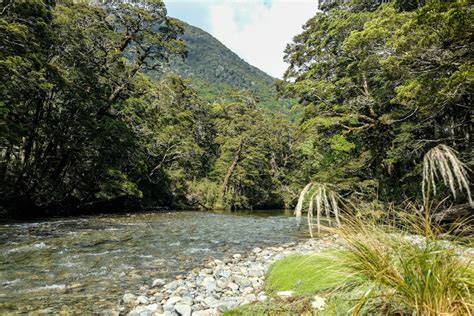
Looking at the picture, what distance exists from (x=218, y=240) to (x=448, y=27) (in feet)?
28.5

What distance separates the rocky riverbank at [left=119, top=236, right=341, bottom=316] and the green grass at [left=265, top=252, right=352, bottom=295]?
0.21 metres

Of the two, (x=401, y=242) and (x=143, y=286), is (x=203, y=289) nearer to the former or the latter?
(x=143, y=286)

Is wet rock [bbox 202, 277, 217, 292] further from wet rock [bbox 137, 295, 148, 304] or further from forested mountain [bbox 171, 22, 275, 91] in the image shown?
forested mountain [bbox 171, 22, 275, 91]

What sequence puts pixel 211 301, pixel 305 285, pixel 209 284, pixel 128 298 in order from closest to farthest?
pixel 305 285 → pixel 211 301 → pixel 128 298 → pixel 209 284

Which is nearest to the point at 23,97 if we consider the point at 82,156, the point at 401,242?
the point at 82,156

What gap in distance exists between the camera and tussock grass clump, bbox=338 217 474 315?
2301mm

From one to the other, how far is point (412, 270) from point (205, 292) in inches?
158

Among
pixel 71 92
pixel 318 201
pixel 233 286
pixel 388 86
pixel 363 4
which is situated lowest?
pixel 233 286

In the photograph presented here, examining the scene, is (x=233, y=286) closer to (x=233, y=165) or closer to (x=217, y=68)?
(x=233, y=165)

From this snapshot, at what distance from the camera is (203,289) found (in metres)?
5.86

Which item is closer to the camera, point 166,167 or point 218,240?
point 218,240

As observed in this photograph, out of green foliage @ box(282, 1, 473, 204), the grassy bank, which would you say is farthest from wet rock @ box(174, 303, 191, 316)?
green foliage @ box(282, 1, 473, 204)

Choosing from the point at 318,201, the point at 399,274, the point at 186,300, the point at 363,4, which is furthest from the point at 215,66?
the point at 318,201

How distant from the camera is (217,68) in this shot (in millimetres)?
131625
